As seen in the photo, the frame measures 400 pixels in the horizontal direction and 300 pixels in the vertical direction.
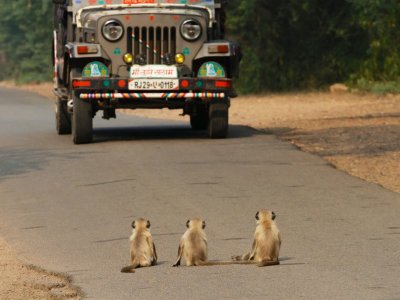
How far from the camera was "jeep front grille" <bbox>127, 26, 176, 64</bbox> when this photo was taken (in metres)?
21.7

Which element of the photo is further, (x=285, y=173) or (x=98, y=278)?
(x=285, y=173)

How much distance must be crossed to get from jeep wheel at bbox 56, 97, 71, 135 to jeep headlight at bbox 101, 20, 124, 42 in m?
2.90

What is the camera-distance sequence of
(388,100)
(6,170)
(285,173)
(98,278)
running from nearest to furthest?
(98,278)
(285,173)
(6,170)
(388,100)

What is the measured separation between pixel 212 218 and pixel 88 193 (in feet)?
8.53

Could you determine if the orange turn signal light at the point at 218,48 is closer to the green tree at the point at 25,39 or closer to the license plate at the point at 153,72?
the license plate at the point at 153,72

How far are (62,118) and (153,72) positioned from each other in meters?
3.68

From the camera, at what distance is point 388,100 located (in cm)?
3644

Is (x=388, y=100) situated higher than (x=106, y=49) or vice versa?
(x=106, y=49)

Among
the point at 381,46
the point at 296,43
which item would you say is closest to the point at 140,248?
the point at 381,46

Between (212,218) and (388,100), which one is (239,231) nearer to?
(212,218)

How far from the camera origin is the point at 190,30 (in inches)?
866

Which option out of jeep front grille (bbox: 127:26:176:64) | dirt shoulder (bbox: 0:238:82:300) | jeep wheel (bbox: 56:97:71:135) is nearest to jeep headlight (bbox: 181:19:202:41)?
jeep front grille (bbox: 127:26:176:64)

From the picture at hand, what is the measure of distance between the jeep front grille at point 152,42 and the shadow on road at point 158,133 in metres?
1.75

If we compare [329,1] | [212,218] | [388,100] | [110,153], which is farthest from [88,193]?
[329,1]
